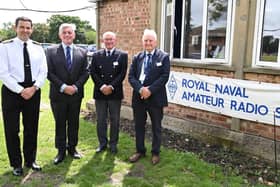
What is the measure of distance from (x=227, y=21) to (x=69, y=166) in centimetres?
336

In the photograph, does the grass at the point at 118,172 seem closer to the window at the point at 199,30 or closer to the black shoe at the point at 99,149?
the black shoe at the point at 99,149

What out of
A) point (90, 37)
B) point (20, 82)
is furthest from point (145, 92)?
point (90, 37)

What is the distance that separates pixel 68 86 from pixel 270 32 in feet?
9.99

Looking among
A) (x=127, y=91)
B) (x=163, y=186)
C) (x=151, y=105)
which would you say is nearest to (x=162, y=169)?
(x=163, y=186)

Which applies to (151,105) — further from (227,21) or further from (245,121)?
(227,21)

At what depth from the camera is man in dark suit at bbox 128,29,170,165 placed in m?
4.37

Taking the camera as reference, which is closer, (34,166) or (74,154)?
(34,166)

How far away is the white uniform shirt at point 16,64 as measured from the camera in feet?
12.6

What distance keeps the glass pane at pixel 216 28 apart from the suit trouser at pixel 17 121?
301cm

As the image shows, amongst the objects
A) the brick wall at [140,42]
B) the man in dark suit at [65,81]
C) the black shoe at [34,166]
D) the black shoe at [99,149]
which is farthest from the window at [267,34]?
the black shoe at [34,166]

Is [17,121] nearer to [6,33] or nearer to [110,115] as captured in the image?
[110,115]

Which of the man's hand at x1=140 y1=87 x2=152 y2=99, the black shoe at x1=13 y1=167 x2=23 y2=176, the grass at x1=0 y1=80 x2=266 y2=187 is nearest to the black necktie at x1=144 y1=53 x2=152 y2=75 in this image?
the man's hand at x1=140 y1=87 x2=152 y2=99

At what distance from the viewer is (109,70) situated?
185 inches

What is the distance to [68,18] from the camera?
63219 millimetres
